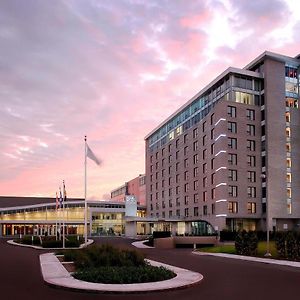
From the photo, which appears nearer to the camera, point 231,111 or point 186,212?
point 231,111

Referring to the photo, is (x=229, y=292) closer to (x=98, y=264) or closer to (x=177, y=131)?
(x=98, y=264)

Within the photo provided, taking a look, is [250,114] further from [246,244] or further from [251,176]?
[246,244]

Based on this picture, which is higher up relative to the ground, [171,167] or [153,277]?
[171,167]

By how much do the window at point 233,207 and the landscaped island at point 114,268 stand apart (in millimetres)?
57203

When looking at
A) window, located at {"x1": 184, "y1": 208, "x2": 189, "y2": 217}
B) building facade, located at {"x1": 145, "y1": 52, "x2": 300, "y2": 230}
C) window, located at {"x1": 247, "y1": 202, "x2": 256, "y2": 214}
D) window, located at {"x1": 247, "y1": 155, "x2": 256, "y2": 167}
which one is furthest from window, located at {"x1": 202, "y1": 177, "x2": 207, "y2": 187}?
window, located at {"x1": 247, "y1": 202, "x2": 256, "y2": 214}

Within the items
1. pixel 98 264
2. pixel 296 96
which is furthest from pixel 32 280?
pixel 296 96

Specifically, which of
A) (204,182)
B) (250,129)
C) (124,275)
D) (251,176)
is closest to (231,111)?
(250,129)

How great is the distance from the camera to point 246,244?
128 feet

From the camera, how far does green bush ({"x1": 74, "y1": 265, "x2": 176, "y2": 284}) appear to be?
18547 mm

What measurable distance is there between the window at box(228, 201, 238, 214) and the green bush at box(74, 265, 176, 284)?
65902 mm

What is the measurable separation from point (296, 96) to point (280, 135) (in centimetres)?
908

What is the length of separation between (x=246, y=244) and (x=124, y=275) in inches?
880

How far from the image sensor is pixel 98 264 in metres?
23.7

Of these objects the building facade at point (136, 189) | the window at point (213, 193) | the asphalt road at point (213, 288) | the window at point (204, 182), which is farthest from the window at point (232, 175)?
the asphalt road at point (213, 288)
